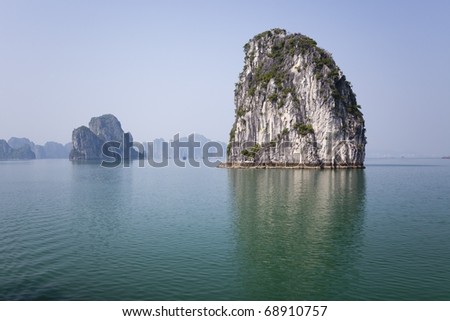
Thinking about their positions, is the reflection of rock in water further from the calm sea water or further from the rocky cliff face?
the rocky cliff face

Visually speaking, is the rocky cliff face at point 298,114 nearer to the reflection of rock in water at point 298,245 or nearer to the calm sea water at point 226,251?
the reflection of rock in water at point 298,245

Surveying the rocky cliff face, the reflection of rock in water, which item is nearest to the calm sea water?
the reflection of rock in water

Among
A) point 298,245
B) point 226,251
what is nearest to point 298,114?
point 298,245

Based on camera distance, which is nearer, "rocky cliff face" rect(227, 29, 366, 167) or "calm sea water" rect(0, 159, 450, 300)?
"calm sea water" rect(0, 159, 450, 300)

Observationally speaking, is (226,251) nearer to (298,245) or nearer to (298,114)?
(298,245)
